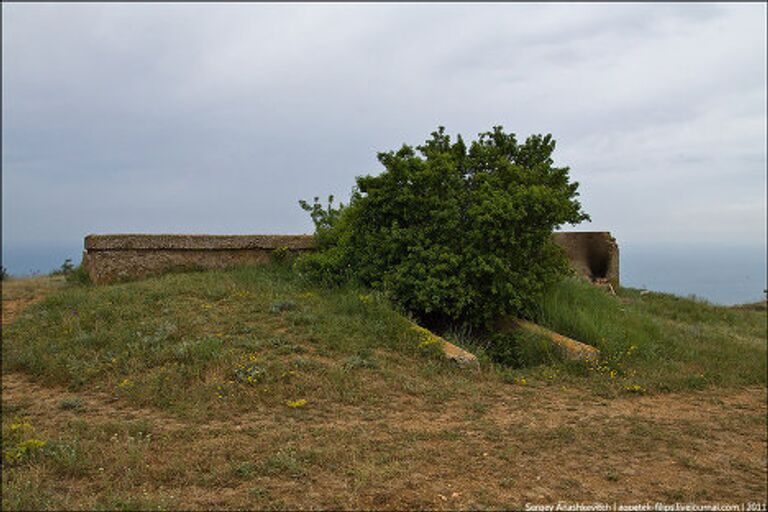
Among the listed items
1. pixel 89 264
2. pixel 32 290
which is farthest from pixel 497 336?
pixel 32 290

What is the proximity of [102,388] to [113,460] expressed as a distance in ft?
6.51

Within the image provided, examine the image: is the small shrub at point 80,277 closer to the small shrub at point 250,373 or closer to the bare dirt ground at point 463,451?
the bare dirt ground at point 463,451

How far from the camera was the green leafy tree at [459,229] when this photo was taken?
7.80 meters

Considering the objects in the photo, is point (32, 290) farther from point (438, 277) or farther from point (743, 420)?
point (743, 420)

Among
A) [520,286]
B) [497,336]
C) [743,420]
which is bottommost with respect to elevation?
[743,420]

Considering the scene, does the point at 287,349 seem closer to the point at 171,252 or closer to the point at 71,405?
the point at 71,405

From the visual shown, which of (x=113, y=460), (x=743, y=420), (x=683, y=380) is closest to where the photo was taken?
(x=113, y=460)

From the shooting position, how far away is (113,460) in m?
4.30

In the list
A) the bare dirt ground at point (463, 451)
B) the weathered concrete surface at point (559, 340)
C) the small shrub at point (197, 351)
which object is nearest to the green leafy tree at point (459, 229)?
the weathered concrete surface at point (559, 340)

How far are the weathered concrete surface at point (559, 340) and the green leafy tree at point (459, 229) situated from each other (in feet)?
0.63

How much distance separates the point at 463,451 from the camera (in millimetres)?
4574

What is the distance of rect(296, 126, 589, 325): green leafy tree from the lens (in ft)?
25.6

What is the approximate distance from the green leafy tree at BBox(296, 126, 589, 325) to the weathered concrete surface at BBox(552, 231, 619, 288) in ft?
18.4

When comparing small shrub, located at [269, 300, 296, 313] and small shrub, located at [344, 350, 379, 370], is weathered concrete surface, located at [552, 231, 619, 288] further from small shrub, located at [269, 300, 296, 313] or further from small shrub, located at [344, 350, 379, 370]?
small shrub, located at [344, 350, 379, 370]
